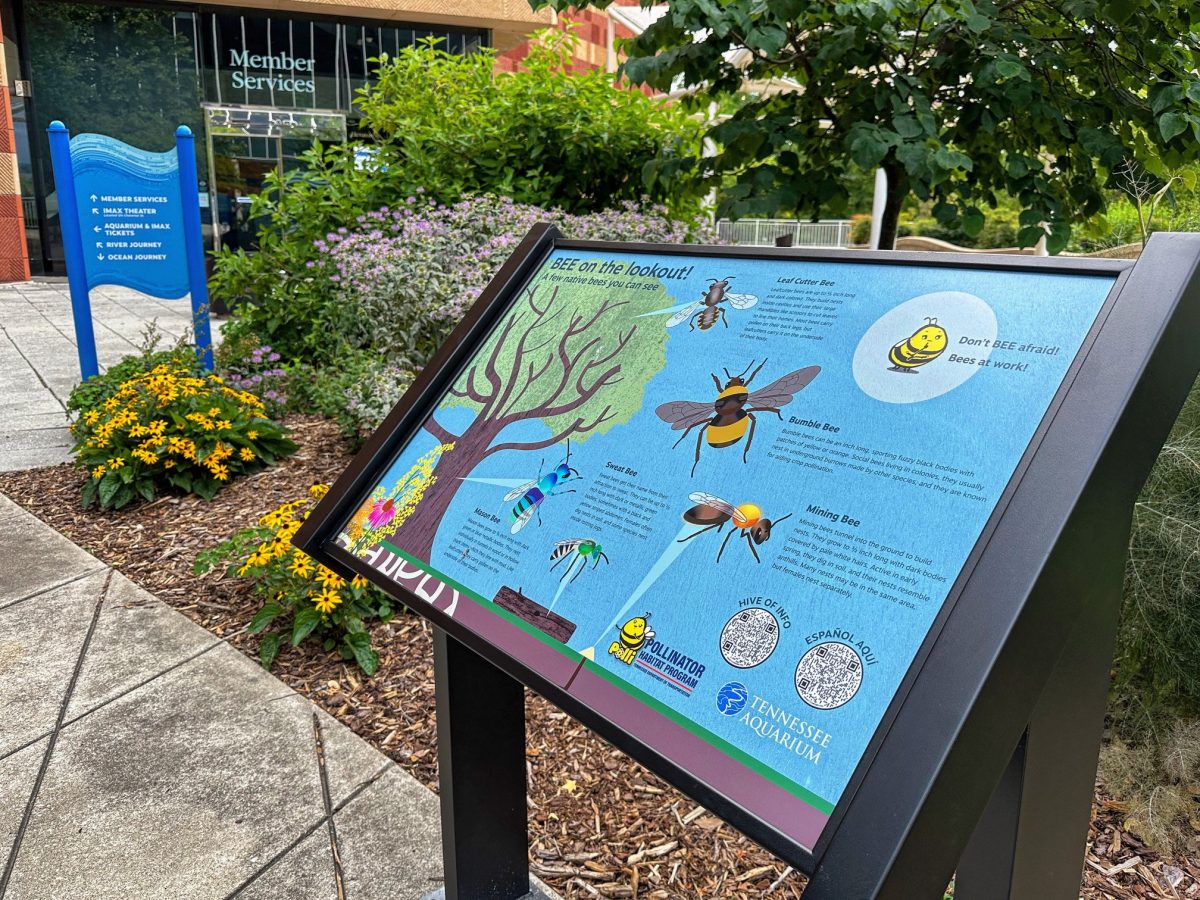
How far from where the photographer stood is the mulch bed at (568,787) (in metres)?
2.21

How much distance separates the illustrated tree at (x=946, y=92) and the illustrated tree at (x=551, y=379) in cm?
173

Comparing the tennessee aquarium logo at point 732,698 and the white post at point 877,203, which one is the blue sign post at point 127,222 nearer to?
the white post at point 877,203

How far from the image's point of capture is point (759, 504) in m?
1.20

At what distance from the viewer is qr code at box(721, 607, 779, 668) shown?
1.09 metres

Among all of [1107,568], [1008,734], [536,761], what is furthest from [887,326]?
[536,761]

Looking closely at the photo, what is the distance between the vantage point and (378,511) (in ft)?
5.64

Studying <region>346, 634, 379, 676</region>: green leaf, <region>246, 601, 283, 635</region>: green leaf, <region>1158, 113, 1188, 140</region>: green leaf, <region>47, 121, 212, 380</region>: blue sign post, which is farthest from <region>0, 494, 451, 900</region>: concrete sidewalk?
<region>47, 121, 212, 380</region>: blue sign post

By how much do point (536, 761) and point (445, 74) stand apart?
5595 mm

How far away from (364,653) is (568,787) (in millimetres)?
985

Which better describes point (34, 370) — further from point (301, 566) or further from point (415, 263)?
point (301, 566)

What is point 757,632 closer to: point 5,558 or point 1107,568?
point 1107,568

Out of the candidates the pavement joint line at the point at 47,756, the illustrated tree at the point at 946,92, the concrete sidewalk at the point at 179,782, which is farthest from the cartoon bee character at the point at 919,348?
the pavement joint line at the point at 47,756

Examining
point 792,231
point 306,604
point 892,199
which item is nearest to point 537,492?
point 306,604

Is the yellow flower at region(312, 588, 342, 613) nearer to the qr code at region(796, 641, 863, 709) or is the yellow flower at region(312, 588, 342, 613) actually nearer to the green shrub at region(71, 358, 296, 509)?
the green shrub at region(71, 358, 296, 509)
